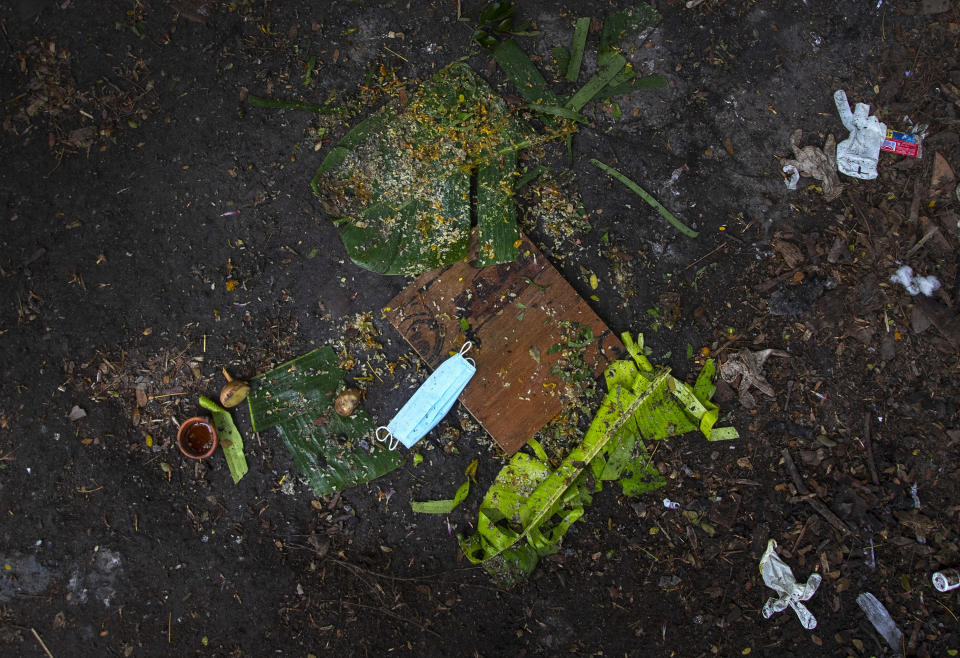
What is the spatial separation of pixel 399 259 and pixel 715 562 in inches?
86.2

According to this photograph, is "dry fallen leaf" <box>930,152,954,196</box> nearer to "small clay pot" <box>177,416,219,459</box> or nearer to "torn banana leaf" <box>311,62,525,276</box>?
"torn banana leaf" <box>311,62,525,276</box>

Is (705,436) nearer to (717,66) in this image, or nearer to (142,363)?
(717,66)

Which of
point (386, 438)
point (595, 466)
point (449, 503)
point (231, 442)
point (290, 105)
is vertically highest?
point (290, 105)

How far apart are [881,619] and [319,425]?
2.97 metres

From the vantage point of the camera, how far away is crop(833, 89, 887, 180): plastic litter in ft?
Answer: 8.75

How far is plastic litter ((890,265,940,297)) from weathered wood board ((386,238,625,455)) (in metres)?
1.51

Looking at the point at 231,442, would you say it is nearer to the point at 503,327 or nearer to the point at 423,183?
the point at 503,327

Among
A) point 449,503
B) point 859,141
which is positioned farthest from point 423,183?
point 859,141

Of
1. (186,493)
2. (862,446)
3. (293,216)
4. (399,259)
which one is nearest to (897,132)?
(862,446)

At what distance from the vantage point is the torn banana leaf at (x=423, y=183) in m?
2.62

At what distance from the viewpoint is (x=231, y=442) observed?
2.66 m

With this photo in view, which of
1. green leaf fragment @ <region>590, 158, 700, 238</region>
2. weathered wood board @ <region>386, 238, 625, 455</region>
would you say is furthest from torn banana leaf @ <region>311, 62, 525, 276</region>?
green leaf fragment @ <region>590, 158, 700, 238</region>

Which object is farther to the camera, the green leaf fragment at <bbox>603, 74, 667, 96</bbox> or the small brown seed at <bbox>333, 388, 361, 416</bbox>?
the green leaf fragment at <bbox>603, 74, 667, 96</bbox>

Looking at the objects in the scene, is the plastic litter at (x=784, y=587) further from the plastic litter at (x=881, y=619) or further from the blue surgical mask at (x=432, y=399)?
the blue surgical mask at (x=432, y=399)
